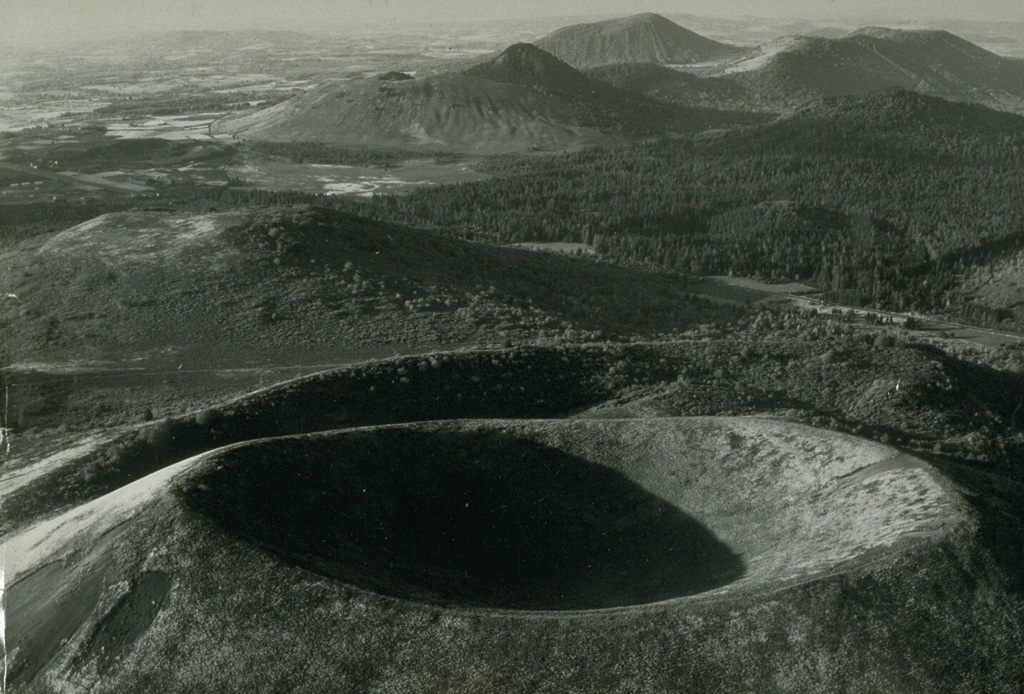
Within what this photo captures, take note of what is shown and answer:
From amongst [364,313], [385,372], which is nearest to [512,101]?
[364,313]

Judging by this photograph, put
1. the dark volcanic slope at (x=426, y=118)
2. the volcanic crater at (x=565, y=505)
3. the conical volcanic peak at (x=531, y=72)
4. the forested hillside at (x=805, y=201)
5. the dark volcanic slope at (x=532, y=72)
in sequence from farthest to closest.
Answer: the conical volcanic peak at (x=531, y=72), the dark volcanic slope at (x=532, y=72), the dark volcanic slope at (x=426, y=118), the forested hillside at (x=805, y=201), the volcanic crater at (x=565, y=505)

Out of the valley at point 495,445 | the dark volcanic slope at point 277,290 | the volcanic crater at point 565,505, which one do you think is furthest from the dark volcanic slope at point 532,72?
the volcanic crater at point 565,505

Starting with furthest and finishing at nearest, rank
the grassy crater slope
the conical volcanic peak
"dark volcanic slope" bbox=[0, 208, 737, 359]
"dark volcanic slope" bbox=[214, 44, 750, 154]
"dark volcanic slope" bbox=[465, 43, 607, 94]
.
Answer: the conical volcanic peak, "dark volcanic slope" bbox=[465, 43, 607, 94], "dark volcanic slope" bbox=[214, 44, 750, 154], "dark volcanic slope" bbox=[0, 208, 737, 359], the grassy crater slope

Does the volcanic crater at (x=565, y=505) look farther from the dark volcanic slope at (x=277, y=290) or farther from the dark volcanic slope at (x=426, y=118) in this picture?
the dark volcanic slope at (x=426, y=118)

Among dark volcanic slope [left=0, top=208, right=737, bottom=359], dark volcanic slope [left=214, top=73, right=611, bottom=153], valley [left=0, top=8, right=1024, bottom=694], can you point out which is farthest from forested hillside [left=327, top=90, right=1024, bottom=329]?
dark volcanic slope [left=0, top=208, right=737, bottom=359]

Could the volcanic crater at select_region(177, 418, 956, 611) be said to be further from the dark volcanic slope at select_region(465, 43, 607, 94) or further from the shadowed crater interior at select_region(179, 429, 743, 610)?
the dark volcanic slope at select_region(465, 43, 607, 94)

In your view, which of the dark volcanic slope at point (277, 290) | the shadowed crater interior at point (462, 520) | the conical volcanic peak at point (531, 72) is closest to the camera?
the shadowed crater interior at point (462, 520)
